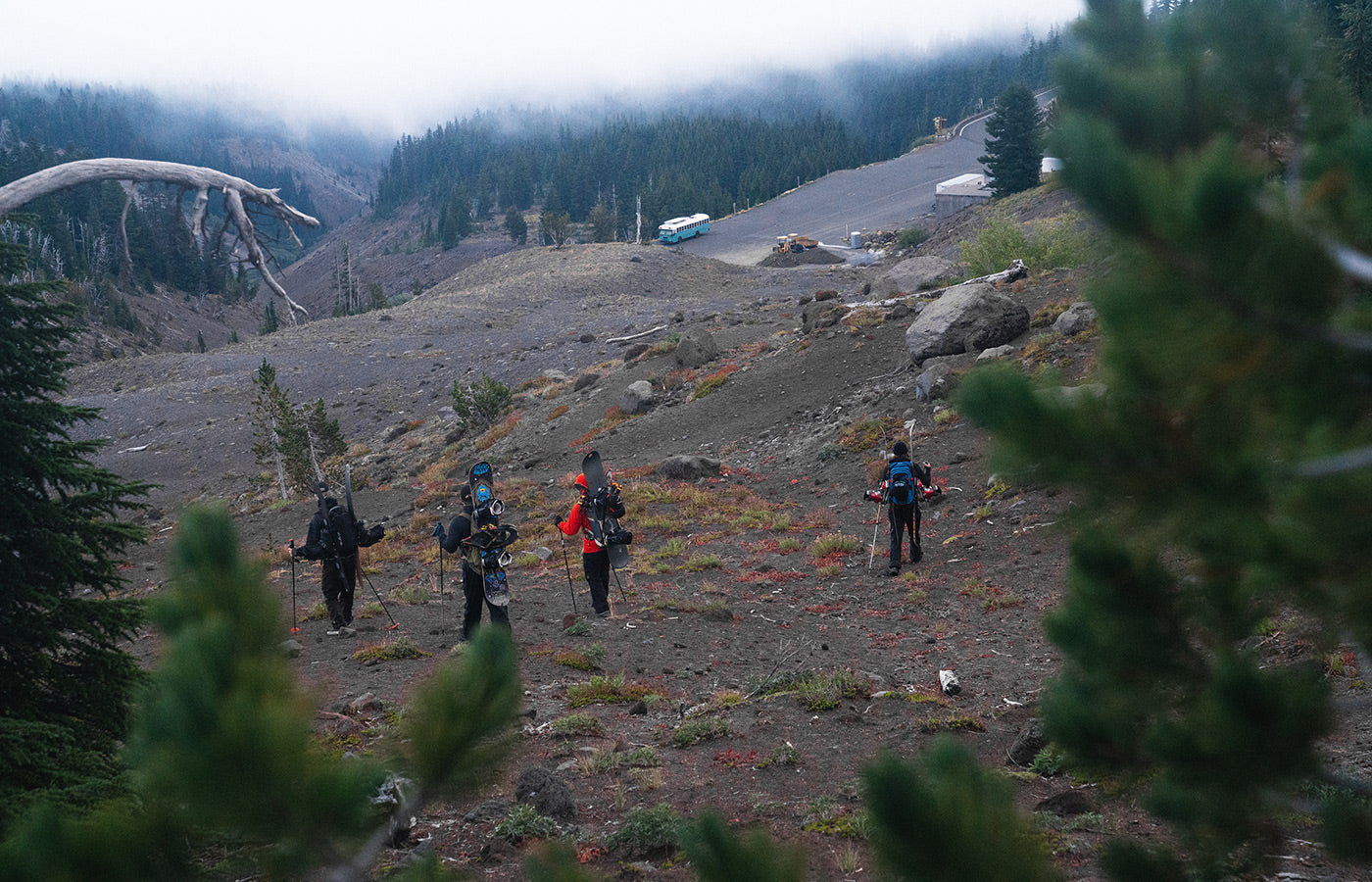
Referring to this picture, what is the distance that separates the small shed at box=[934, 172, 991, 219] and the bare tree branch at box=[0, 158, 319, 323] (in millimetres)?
69411

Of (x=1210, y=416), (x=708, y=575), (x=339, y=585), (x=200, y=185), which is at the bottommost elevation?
(x=708, y=575)

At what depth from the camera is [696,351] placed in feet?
100

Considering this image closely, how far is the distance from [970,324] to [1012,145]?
46330 mm

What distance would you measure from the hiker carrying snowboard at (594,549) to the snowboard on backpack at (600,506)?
4 cm

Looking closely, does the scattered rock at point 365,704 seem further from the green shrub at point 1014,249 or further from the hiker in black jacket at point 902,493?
the green shrub at point 1014,249

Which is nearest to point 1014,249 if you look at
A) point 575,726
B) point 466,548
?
point 466,548

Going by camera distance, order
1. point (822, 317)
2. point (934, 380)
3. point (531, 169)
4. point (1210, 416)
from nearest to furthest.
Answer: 1. point (1210, 416)
2. point (934, 380)
3. point (822, 317)
4. point (531, 169)

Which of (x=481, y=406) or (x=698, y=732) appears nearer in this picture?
(x=698, y=732)

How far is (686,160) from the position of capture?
4934 inches

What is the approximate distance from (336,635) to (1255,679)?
37.1 ft

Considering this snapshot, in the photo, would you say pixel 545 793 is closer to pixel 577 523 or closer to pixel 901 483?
pixel 577 523

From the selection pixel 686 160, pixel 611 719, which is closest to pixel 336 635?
pixel 611 719

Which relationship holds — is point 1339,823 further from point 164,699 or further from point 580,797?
point 580,797

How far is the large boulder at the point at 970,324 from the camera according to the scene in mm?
21516
